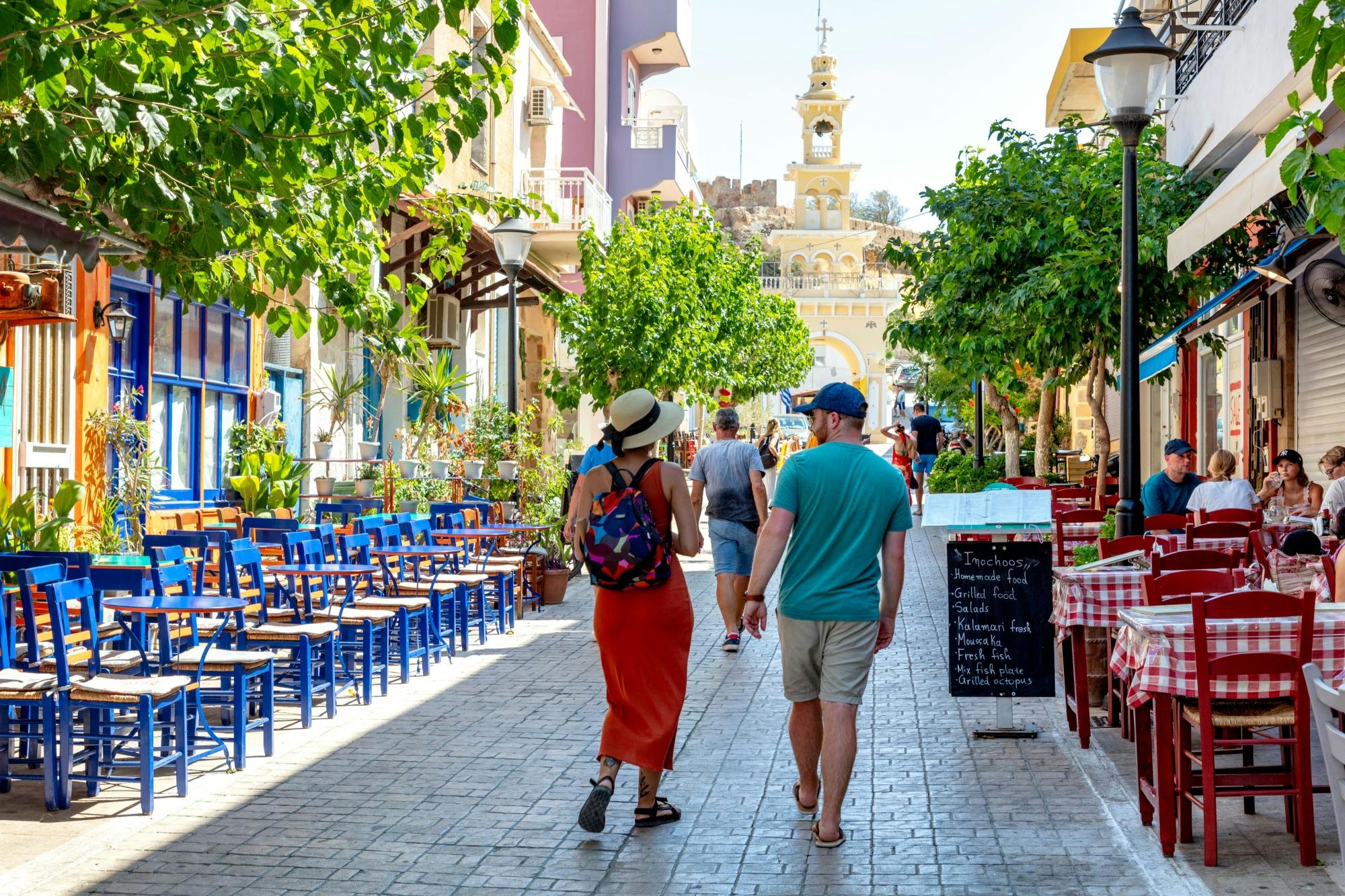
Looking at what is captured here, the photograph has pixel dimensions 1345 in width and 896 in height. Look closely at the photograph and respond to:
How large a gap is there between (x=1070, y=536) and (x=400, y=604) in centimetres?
533

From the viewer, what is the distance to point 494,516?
1695 centimetres

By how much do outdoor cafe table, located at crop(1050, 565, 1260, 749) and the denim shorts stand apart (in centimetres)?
371

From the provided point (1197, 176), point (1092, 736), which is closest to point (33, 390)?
point (1092, 736)

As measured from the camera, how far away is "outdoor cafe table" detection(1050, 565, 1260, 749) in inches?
306

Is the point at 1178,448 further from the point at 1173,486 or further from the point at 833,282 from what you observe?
the point at 833,282

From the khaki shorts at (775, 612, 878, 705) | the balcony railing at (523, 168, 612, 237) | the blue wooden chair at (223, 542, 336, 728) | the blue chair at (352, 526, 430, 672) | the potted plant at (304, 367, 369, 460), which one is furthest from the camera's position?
the balcony railing at (523, 168, 612, 237)

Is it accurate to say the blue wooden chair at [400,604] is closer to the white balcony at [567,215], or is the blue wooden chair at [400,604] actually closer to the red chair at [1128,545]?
the red chair at [1128,545]

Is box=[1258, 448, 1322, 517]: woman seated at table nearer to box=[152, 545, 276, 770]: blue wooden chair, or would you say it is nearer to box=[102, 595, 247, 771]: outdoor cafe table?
box=[152, 545, 276, 770]: blue wooden chair

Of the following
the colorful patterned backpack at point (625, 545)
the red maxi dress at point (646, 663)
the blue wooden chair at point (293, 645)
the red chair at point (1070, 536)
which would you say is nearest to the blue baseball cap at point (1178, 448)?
the red chair at point (1070, 536)

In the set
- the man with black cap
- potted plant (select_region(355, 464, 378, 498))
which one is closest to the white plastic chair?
the man with black cap

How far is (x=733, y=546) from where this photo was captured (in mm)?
11781

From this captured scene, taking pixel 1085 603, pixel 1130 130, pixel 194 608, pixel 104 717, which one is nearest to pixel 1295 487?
pixel 1130 130

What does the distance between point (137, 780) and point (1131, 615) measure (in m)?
4.44

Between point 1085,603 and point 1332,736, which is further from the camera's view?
point 1085,603
